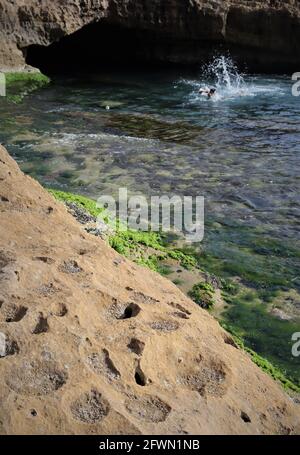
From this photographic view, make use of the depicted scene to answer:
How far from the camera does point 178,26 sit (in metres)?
20.5

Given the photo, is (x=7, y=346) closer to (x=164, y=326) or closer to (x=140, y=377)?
(x=140, y=377)

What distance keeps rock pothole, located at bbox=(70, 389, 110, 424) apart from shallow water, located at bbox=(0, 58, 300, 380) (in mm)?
2663


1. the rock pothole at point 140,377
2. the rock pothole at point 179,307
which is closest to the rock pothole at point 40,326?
the rock pothole at point 140,377

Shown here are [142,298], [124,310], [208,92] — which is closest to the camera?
[124,310]

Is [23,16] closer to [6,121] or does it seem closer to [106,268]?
[6,121]

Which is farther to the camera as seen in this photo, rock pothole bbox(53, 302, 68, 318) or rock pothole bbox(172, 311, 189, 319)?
rock pothole bbox(172, 311, 189, 319)

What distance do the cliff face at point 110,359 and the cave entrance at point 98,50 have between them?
1870 centimetres

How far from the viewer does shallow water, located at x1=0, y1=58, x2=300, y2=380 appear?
6895 mm

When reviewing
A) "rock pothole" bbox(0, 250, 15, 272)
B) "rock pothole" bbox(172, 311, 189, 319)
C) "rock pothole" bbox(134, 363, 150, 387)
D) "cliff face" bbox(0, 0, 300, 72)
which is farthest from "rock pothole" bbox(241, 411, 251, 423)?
"cliff face" bbox(0, 0, 300, 72)

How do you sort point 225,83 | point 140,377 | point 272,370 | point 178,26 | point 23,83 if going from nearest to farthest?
point 140,377 → point 272,370 → point 23,83 → point 225,83 → point 178,26

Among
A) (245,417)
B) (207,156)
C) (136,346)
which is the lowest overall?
(207,156)

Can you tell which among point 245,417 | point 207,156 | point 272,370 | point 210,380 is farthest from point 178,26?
point 245,417

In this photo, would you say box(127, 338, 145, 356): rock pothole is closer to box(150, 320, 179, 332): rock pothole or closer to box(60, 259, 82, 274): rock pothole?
box(150, 320, 179, 332): rock pothole

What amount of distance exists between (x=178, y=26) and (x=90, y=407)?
64.6 ft
